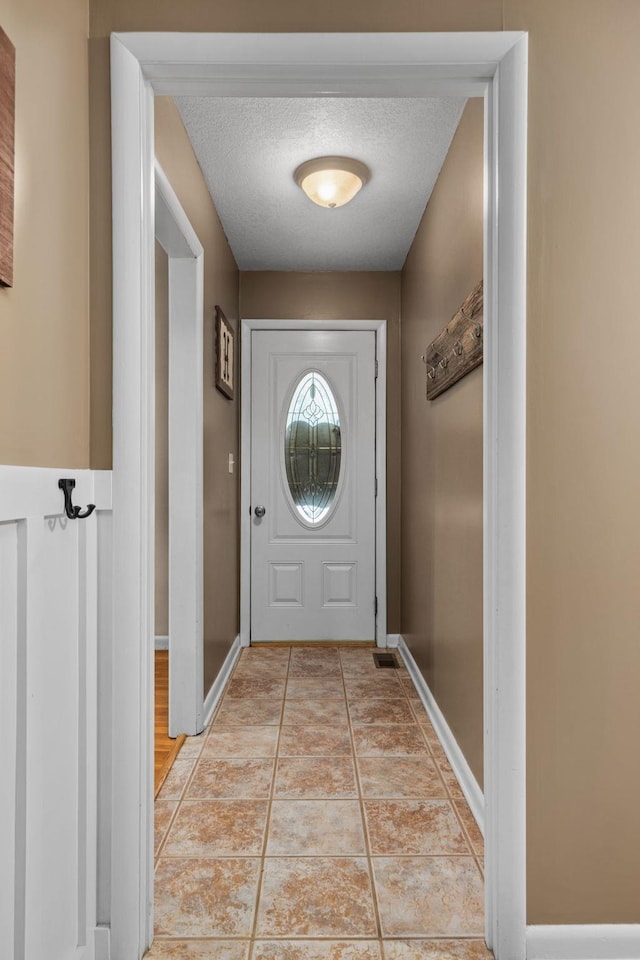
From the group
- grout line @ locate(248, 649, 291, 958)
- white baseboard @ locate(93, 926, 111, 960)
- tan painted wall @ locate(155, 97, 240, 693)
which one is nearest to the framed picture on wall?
tan painted wall @ locate(155, 97, 240, 693)

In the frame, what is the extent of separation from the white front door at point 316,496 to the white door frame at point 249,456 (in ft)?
0.15

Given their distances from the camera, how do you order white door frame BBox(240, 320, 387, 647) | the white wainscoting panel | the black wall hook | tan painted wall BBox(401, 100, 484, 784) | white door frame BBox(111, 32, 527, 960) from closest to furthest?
the white wainscoting panel < the black wall hook < white door frame BBox(111, 32, 527, 960) < tan painted wall BBox(401, 100, 484, 784) < white door frame BBox(240, 320, 387, 647)

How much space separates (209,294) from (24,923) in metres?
2.43

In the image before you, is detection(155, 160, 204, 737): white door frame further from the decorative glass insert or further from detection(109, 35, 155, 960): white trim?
the decorative glass insert

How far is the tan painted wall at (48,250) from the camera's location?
103 cm

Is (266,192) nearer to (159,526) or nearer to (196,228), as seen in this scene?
(196,228)

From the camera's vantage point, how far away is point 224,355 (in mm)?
3211

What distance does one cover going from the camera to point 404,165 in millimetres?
2646

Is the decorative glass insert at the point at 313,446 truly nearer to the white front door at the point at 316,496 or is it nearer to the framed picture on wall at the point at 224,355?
the white front door at the point at 316,496

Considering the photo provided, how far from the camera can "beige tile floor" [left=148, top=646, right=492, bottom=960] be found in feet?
4.68

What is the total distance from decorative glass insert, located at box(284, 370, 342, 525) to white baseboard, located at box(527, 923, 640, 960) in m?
2.80

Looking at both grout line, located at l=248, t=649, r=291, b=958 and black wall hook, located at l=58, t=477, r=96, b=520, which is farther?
grout line, located at l=248, t=649, r=291, b=958

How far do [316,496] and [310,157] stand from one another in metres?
2.06

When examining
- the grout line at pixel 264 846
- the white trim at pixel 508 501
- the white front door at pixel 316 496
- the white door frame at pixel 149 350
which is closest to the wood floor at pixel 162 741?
the grout line at pixel 264 846
